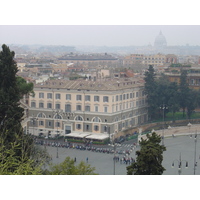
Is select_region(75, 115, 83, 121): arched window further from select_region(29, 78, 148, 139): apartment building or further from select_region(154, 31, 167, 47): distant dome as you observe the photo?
select_region(154, 31, 167, 47): distant dome

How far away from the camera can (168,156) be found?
71.7 feet

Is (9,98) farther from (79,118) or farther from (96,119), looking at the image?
(79,118)

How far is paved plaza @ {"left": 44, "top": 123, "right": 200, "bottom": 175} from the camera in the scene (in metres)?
18.9

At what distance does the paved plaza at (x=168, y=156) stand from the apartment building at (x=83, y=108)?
102 inches

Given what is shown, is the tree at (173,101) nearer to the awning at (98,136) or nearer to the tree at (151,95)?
the tree at (151,95)

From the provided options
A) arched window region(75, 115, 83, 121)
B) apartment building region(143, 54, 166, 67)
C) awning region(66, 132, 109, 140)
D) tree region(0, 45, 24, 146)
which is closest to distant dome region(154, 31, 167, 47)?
apartment building region(143, 54, 166, 67)

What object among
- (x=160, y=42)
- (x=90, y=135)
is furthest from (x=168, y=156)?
(x=160, y=42)

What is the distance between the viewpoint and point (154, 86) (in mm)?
31047

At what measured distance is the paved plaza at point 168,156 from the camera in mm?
18891

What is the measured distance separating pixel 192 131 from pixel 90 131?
653 centimetres

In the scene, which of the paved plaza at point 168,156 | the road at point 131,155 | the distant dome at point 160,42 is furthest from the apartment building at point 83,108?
the distant dome at point 160,42

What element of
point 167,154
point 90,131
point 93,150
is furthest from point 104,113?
point 167,154

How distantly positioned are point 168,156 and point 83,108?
6861 millimetres

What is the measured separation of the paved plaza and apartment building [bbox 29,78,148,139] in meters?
2.59
